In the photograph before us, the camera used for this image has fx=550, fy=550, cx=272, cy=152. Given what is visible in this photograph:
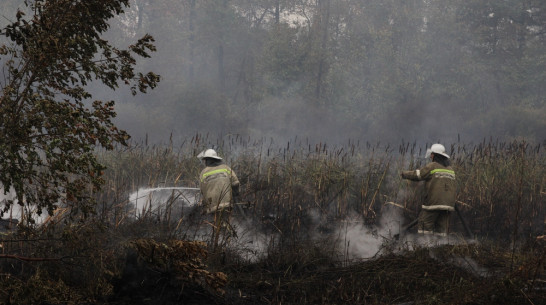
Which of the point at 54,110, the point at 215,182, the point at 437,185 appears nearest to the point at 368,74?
the point at 437,185

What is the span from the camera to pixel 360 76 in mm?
31094

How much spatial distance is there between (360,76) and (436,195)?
23.2m

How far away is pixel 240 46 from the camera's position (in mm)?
34250

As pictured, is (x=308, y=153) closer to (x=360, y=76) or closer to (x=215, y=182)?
(x=215, y=182)

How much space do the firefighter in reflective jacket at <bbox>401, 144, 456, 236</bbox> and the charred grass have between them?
379mm

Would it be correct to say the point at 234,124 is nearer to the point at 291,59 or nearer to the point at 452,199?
the point at 291,59

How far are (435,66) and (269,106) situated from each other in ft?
29.7

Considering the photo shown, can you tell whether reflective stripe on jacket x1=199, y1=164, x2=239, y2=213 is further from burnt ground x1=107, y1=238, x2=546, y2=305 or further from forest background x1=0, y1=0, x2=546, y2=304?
burnt ground x1=107, y1=238, x2=546, y2=305

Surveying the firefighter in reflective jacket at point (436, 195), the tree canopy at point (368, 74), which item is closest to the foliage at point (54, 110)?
the firefighter in reflective jacket at point (436, 195)

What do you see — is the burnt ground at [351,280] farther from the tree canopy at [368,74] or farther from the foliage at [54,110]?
the tree canopy at [368,74]

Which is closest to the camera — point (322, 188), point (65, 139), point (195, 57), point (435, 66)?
point (65, 139)

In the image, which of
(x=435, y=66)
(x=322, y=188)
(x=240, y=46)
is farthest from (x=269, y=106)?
(x=322, y=188)

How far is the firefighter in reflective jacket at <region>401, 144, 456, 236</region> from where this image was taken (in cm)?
855

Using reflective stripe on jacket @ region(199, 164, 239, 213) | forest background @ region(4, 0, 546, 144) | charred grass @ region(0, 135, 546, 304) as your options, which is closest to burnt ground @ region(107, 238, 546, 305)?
charred grass @ region(0, 135, 546, 304)
